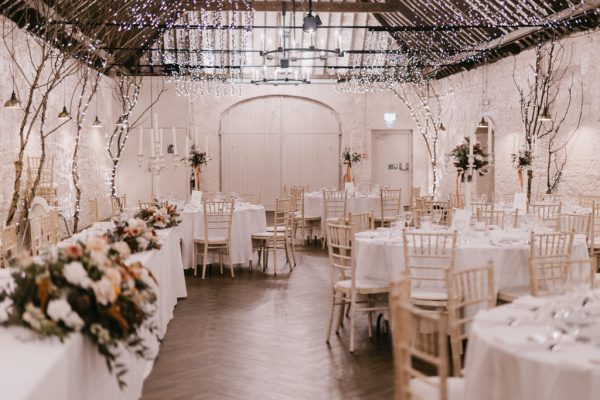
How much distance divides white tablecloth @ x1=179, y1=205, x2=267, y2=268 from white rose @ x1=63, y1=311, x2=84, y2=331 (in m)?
6.18

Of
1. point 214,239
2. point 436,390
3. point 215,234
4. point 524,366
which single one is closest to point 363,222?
point 214,239

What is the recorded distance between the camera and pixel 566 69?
1120 centimetres

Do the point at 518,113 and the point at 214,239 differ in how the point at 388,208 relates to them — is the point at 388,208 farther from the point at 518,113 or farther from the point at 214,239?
the point at 214,239

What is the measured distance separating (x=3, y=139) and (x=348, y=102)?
10623mm

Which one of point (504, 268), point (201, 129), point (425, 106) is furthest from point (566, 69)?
point (201, 129)

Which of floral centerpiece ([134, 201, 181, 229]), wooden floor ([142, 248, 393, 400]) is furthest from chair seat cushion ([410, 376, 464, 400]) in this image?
floral centerpiece ([134, 201, 181, 229])

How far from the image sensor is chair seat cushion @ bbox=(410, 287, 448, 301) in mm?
5180

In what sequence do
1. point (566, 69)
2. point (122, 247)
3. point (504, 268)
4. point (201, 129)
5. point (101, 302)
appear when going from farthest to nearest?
1. point (201, 129)
2. point (566, 69)
3. point (504, 268)
4. point (122, 247)
5. point (101, 302)

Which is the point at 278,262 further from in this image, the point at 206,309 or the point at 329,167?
the point at 329,167

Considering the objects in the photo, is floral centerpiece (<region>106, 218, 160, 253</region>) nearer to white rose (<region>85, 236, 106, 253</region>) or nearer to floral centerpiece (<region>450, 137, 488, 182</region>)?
white rose (<region>85, 236, 106, 253</region>)

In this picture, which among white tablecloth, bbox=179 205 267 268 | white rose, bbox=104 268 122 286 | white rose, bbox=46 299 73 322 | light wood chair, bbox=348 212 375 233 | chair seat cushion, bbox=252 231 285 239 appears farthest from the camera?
chair seat cushion, bbox=252 231 285 239

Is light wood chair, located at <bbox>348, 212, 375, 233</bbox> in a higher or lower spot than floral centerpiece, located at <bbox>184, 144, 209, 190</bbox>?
lower

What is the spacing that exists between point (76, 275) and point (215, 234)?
20.3ft

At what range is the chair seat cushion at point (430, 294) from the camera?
5.18m
